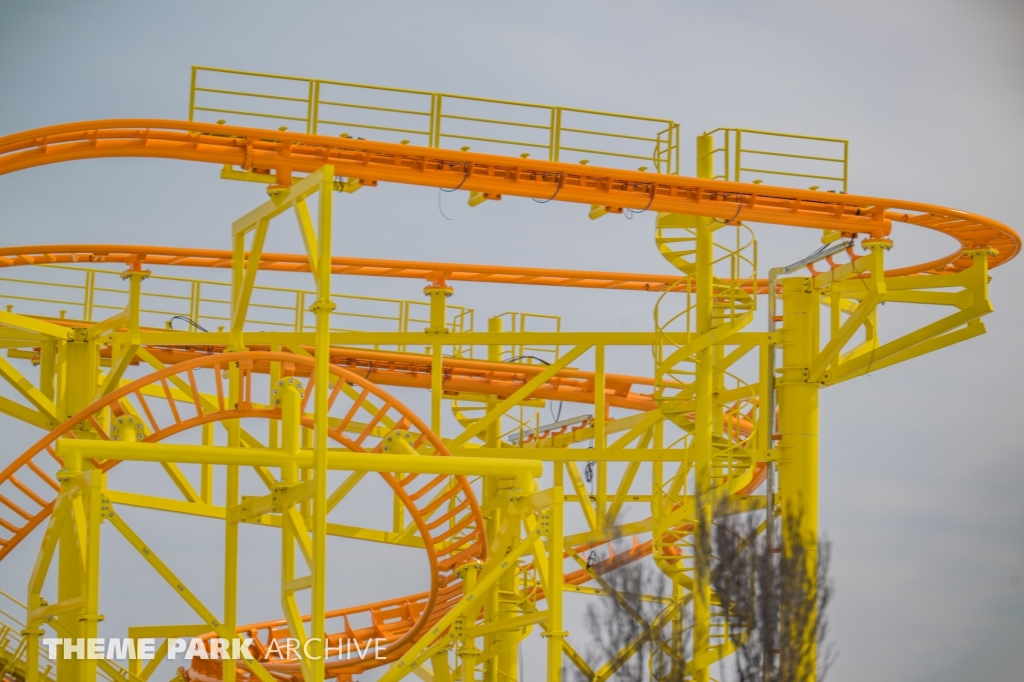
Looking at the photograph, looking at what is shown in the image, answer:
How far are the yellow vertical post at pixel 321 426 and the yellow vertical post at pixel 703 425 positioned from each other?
7.38 meters

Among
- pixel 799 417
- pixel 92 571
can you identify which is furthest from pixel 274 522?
pixel 799 417

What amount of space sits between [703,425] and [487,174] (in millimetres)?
5655

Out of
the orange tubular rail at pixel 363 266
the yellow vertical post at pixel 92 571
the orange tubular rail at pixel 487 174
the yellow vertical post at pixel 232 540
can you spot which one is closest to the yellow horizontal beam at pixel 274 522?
the yellow vertical post at pixel 232 540

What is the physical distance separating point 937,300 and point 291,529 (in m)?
11.7

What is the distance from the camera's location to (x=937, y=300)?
2383 centimetres

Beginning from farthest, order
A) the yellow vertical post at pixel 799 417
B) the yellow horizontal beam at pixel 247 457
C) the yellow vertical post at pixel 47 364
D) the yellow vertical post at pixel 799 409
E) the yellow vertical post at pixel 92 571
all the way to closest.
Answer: the yellow vertical post at pixel 47 364, the yellow vertical post at pixel 799 409, the yellow vertical post at pixel 799 417, the yellow horizontal beam at pixel 247 457, the yellow vertical post at pixel 92 571

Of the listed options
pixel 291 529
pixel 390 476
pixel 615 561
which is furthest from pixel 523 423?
pixel 291 529

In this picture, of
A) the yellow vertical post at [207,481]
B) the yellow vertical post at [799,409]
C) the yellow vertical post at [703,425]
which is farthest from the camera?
the yellow vertical post at [207,481]

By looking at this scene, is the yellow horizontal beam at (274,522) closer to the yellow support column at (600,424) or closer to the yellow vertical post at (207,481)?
the yellow vertical post at (207,481)

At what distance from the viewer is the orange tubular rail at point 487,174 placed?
19.2 metres

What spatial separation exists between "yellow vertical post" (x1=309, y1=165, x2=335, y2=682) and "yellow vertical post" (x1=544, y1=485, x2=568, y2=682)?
11.4ft

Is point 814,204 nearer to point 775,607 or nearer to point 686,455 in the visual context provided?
point 686,455

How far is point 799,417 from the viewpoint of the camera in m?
23.5

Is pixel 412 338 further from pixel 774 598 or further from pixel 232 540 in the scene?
pixel 774 598
